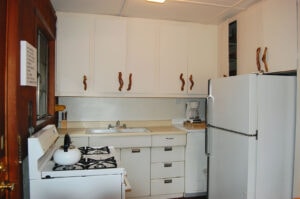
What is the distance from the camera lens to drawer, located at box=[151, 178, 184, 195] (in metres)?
2.95

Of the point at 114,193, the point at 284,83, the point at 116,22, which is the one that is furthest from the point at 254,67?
the point at 114,193

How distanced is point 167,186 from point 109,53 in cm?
170

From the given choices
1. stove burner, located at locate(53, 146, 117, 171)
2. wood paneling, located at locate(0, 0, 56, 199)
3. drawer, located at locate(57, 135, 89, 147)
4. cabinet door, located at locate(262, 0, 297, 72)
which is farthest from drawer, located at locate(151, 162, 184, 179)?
wood paneling, located at locate(0, 0, 56, 199)

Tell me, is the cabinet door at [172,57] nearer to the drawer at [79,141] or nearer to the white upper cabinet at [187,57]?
the white upper cabinet at [187,57]

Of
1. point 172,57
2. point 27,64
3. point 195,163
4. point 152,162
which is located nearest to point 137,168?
point 152,162

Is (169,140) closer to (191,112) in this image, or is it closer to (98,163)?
(191,112)

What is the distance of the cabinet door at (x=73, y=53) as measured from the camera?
2.88 meters

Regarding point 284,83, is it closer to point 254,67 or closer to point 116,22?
point 254,67

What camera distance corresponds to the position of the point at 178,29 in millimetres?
3211

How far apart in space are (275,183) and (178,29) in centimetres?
203

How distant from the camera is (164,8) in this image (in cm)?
277

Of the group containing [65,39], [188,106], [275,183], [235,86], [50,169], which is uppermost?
[65,39]

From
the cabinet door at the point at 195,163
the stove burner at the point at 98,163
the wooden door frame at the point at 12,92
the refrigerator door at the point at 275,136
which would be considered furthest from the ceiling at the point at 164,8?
the stove burner at the point at 98,163

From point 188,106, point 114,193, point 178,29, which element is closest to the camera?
point 114,193
